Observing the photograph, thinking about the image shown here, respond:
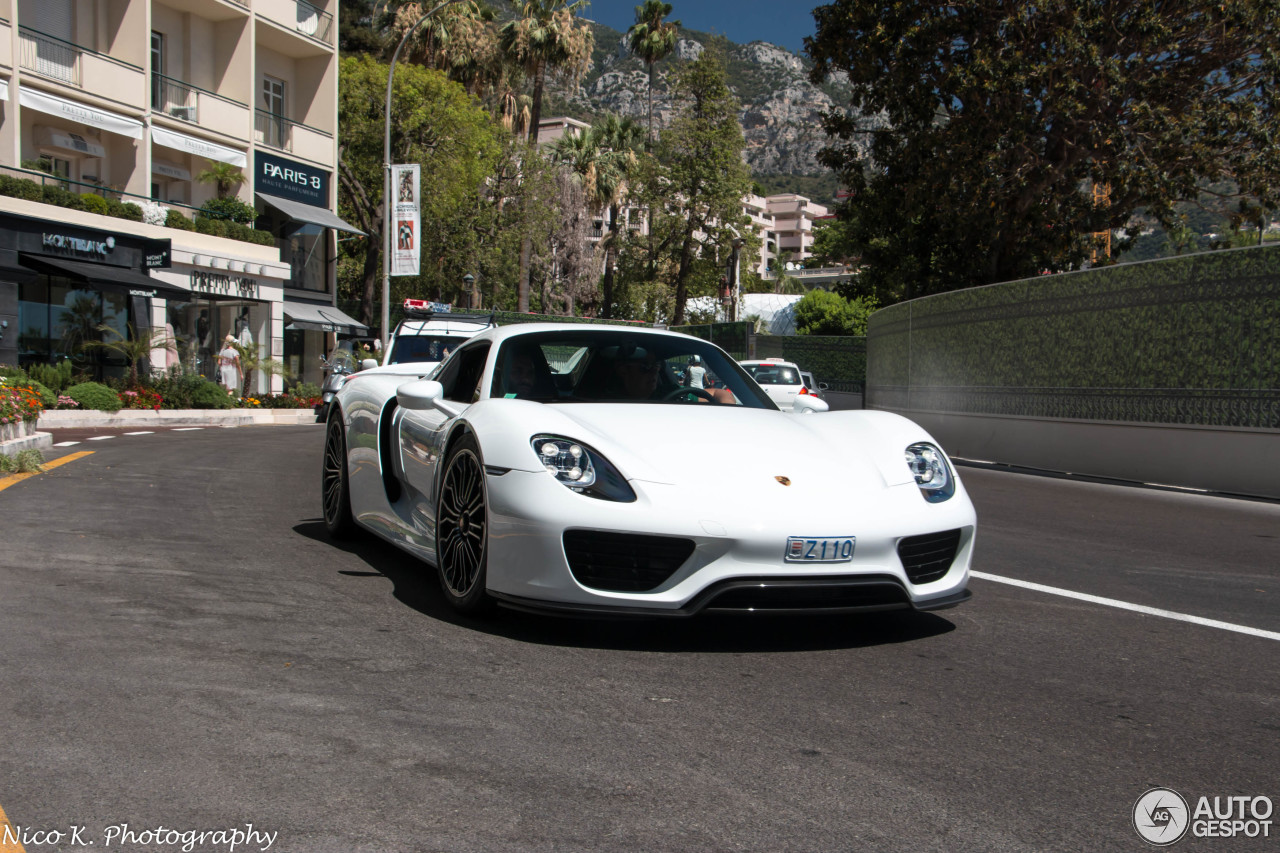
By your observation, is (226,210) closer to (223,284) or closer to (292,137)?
(223,284)

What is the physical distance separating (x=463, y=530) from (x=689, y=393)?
1.42 metres

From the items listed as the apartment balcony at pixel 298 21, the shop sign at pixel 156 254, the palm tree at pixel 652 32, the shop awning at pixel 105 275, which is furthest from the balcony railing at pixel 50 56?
the palm tree at pixel 652 32

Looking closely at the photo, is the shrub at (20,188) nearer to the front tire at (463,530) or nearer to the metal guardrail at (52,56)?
the metal guardrail at (52,56)

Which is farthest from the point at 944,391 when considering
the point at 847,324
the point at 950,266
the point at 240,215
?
the point at 847,324

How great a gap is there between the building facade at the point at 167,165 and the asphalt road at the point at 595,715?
20.8 meters

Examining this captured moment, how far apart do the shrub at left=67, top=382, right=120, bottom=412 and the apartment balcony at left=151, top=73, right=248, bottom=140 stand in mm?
9967

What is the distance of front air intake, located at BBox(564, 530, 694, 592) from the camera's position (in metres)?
3.96

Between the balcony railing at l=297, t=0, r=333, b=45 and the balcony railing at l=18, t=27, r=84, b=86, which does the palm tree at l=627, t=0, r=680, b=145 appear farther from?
the balcony railing at l=18, t=27, r=84, b=86

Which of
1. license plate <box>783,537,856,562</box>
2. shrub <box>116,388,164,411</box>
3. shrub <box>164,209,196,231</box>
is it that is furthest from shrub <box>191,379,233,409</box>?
license plate <box>783,537,856,562</box>

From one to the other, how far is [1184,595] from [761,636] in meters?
2.52

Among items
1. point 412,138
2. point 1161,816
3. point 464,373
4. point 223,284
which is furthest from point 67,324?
point 1161,816

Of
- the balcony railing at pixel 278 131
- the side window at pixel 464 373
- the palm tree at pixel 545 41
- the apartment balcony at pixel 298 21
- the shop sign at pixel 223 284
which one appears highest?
the palm tree at pixel 545 41

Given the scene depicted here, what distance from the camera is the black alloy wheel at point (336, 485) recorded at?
21.7ft

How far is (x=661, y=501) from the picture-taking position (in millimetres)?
3984
